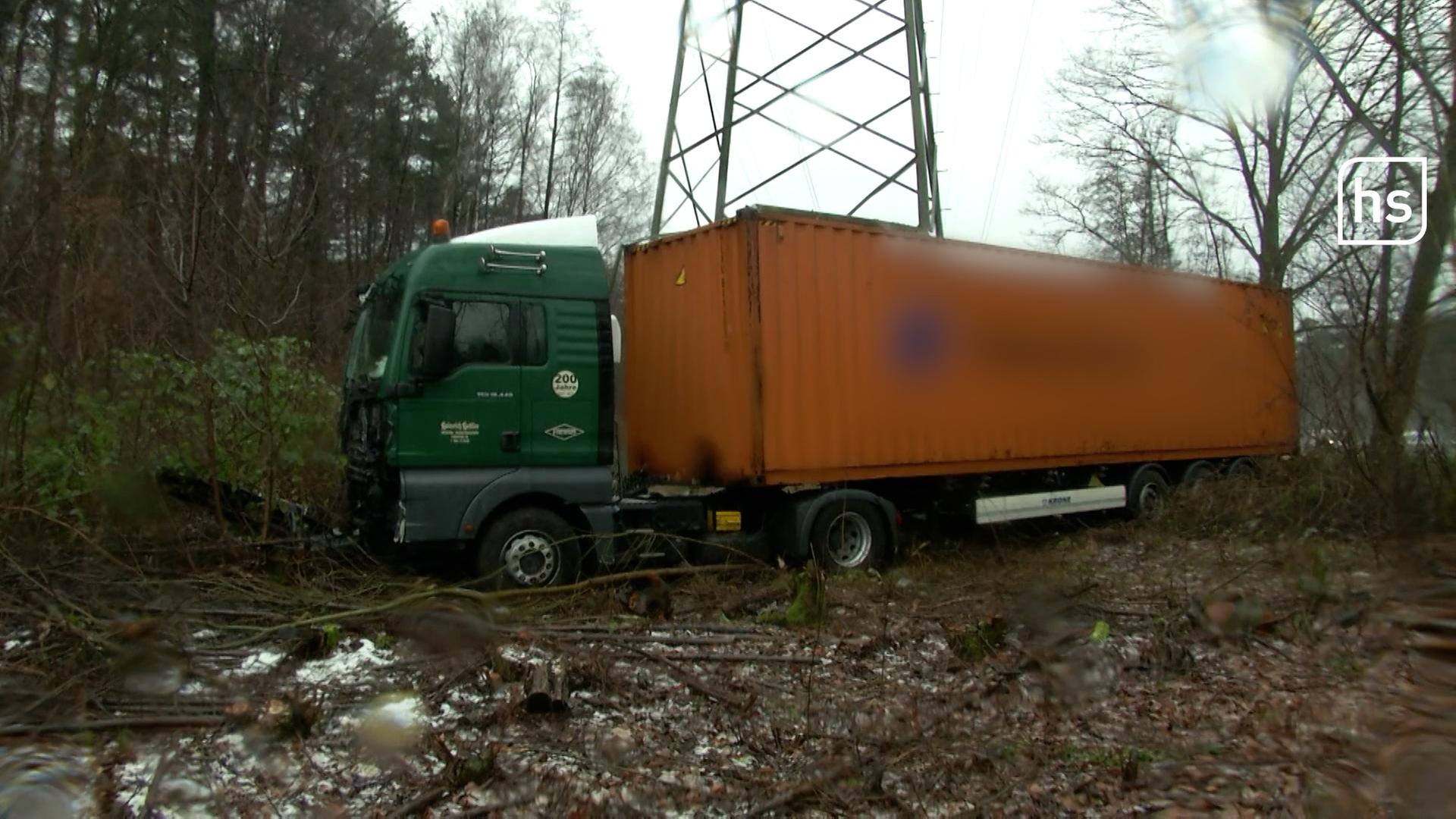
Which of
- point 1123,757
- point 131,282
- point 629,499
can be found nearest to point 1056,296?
point 629,499

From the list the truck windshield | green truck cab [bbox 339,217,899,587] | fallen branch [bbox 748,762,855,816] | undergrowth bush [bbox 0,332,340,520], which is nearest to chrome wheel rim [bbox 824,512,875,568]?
green truck cab [bbox 339,217,899,587]

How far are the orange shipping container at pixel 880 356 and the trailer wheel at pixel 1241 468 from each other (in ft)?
2.86

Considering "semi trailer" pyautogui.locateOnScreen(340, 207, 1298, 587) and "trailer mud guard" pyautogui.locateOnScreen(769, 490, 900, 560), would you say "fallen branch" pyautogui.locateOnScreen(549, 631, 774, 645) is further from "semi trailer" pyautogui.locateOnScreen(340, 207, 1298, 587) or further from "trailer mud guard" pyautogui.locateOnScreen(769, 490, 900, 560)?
"trailer mud guard" pyautogui.locateOnScreen(769, 490, 900, 560)

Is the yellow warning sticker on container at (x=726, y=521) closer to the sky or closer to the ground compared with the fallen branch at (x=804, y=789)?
closer to the sky

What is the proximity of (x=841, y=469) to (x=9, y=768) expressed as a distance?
6.20m

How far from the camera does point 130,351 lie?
337 inches

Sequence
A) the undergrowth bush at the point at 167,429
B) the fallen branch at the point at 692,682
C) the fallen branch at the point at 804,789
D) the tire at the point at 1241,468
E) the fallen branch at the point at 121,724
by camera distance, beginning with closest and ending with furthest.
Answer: the fallen branch at the point at 804,789, the fallen branch at the point at 121,724, the fallen branch at the point at 692,682, the undergrowth bush at the point at 167,429, the tire at the point at 1241,468

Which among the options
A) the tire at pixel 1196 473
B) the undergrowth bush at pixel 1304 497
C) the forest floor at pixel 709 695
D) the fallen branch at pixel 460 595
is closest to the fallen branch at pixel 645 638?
the forest floor at pixel 709 695

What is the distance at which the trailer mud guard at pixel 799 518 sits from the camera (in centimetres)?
852

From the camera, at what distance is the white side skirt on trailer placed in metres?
10.2

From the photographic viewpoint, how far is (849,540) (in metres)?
9.04

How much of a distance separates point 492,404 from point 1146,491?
26.5 feet

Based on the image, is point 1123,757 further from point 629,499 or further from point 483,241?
point 483,241

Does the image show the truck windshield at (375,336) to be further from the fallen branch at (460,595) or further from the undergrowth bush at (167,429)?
the fallen branch at (460,595)
